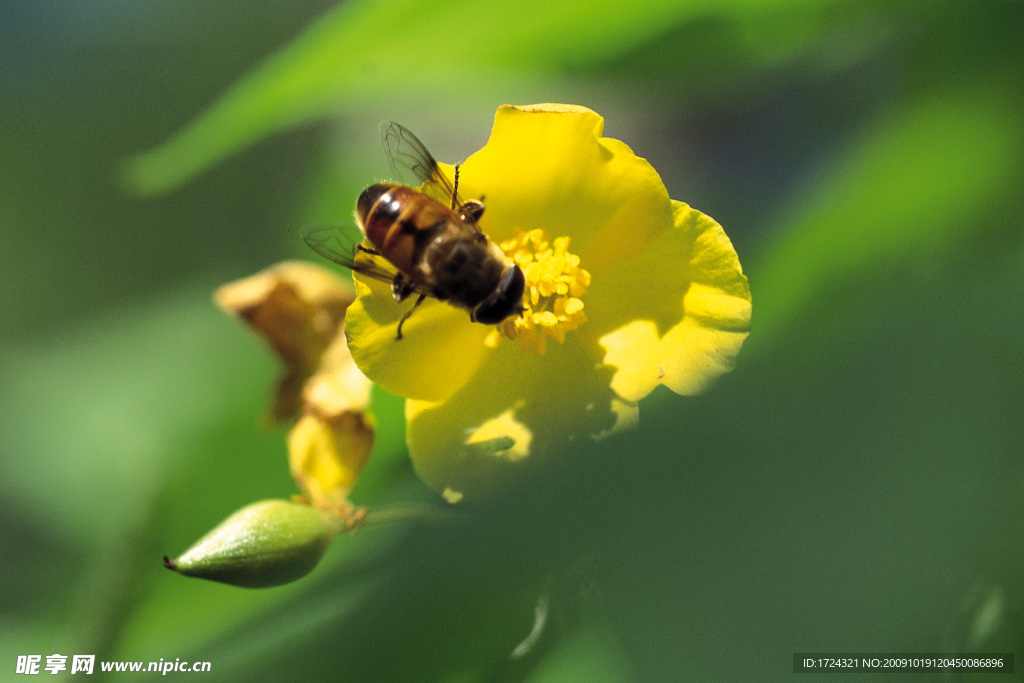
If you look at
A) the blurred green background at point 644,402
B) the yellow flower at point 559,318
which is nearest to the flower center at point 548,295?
the yellow flower at point 559,318

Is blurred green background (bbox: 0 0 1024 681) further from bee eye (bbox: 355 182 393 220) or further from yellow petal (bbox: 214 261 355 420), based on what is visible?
bee eye (bbox: 355 182 393 220)

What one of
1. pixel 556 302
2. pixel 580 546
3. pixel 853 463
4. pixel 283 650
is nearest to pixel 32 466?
pixel 283 650

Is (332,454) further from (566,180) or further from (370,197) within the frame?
(566,180)

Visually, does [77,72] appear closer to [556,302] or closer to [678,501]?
[556,302]

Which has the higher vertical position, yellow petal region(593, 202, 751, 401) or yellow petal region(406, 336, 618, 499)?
yellow petal region(593, 202, 751, 401)

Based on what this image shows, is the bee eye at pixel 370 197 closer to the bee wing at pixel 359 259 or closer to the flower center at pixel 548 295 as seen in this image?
the bee wing at pixel 359 259

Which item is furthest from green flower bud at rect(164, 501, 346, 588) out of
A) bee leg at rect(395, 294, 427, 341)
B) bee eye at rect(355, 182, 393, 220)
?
bee eye at rect(355, 182, 393, 220)

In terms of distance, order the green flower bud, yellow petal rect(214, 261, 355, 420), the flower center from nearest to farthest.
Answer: the green flower bud → the flower center → yellow petal rect(214, 261, 355, 420)
